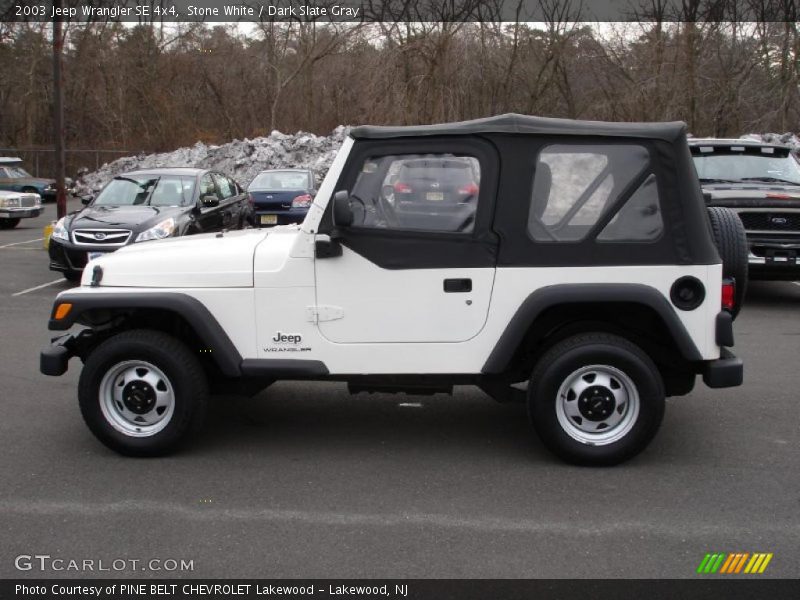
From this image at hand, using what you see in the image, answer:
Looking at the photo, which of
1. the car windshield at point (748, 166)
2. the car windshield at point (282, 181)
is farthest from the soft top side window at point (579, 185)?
the car windshield at point (282, 181)

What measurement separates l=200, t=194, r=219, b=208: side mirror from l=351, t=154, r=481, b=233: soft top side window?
27.2 feet

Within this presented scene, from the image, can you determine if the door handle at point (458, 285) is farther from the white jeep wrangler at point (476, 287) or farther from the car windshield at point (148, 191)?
the car windshield at point (148, 191)

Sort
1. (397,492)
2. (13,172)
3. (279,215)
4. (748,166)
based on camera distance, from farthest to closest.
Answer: (13,172) < (279,215) < (748,166) < (397,492)

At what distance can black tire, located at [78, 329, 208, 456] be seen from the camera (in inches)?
204

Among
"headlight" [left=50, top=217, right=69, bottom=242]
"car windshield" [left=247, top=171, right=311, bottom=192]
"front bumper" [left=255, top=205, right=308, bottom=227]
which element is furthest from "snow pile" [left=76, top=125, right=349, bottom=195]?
"headlight" [left=50, top=217, right=69, bottom=242]

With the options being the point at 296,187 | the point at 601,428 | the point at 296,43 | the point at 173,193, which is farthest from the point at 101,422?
the point at 296,43

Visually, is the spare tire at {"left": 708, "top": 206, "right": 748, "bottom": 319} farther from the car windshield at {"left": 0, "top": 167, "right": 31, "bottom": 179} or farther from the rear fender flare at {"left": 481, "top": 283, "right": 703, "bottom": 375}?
the car windshield at {"left": 0, "top": 167, "right": 31, "bottom": 179}

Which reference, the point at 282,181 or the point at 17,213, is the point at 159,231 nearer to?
the point at 282,181

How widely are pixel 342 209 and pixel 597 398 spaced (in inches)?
72.4

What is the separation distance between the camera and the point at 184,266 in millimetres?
5250

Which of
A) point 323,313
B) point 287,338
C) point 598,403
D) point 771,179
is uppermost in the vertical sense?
point 771,179

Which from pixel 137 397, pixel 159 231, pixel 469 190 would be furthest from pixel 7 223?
pixel 469 190

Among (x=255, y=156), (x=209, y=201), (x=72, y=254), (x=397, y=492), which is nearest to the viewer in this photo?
(x=397, y=492)
